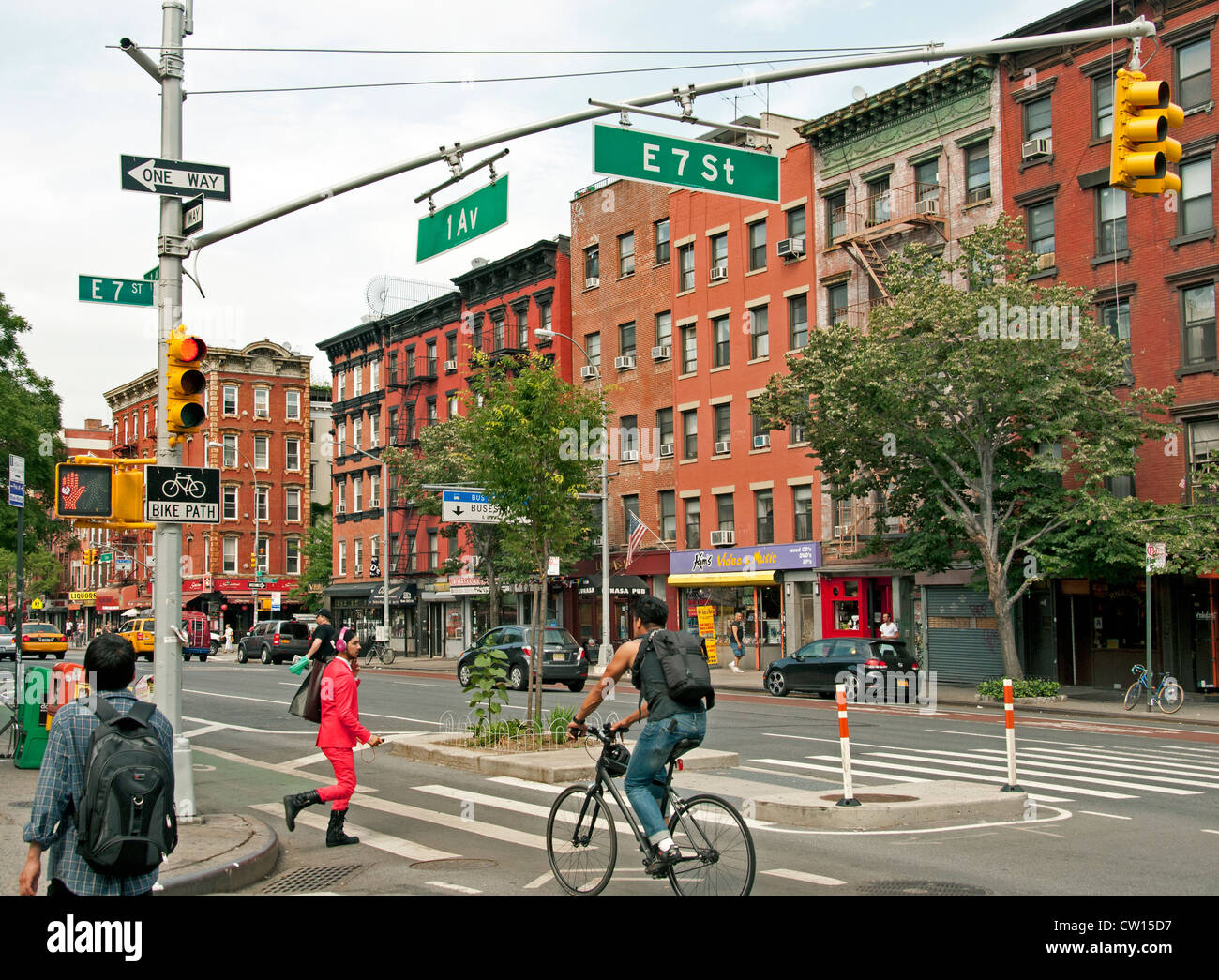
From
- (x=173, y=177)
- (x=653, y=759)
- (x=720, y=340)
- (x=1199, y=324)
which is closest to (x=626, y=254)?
(x=720, y=340)

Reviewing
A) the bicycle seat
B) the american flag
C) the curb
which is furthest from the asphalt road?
the american flag

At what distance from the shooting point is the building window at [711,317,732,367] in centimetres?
4347

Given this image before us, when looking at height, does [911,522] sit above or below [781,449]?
below

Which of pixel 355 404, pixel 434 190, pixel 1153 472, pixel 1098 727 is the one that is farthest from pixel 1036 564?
pixel 355 404

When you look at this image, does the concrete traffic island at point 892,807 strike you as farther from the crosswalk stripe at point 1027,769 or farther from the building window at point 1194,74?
the building window at point 1194,74

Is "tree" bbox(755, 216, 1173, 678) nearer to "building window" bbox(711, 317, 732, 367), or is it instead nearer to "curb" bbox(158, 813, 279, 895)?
"building window" bbox(711, 317, 732, 367)

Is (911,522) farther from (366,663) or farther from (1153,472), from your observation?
(366,663)

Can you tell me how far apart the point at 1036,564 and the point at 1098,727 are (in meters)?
8.83

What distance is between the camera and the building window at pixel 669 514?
4559 centimetres

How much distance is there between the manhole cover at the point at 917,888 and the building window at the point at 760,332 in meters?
34.2

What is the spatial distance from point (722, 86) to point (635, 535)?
34939 millimetres

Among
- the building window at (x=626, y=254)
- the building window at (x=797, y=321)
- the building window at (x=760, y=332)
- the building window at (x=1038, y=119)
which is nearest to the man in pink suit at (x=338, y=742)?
the building window at (x=1038, y=119)

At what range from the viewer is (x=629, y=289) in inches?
1889

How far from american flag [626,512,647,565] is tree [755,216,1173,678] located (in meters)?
14.9
